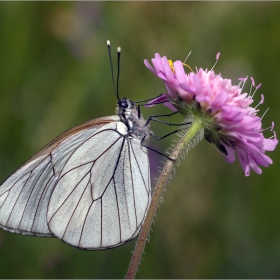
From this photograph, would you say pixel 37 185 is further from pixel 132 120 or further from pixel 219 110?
pixel 219 110

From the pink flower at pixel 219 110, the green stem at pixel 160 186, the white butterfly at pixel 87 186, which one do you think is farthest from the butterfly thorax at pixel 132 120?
the green stem at pixel 160 186

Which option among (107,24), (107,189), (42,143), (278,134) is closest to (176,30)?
(107,24)

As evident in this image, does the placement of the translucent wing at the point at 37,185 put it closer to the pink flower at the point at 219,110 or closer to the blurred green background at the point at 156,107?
the pink flower at the point at 219,110

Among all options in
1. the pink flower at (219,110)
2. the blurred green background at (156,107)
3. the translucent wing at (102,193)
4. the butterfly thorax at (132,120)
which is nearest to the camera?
the pink flower at (219,110)

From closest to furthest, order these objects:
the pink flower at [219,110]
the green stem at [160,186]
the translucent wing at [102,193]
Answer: the green stem at [160,186] < the pink flower at [219,110] < the translucent wing at [102,193]

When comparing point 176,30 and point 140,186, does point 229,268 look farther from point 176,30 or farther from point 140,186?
point 176,30
